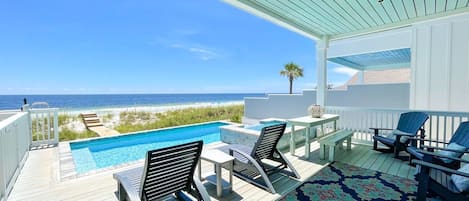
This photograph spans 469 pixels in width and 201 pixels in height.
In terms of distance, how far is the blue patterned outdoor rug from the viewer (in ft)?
8.89

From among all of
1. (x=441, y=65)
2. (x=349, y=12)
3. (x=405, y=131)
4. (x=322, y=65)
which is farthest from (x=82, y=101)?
(x=441, y=65)

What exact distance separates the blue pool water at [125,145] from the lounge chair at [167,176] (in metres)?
3.01

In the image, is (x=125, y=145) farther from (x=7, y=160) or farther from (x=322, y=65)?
(x=322, y=65)

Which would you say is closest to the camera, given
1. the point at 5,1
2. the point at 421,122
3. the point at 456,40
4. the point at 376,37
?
the point at 421,122

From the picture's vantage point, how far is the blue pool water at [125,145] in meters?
5.28

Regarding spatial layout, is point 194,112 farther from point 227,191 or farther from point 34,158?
point 227,191

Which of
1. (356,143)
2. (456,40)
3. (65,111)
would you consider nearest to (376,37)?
(456,40)

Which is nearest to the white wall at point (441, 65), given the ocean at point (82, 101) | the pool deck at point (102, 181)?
the pool deck at point (102, 181)

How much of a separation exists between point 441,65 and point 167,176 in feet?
21.0

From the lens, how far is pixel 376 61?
9.11 m

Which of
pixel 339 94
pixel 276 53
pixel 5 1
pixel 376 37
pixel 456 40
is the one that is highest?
pixel 5 1

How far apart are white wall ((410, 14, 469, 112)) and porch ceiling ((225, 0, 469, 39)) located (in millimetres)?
1215

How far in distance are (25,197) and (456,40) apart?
836 centimetres

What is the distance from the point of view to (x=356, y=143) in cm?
546
